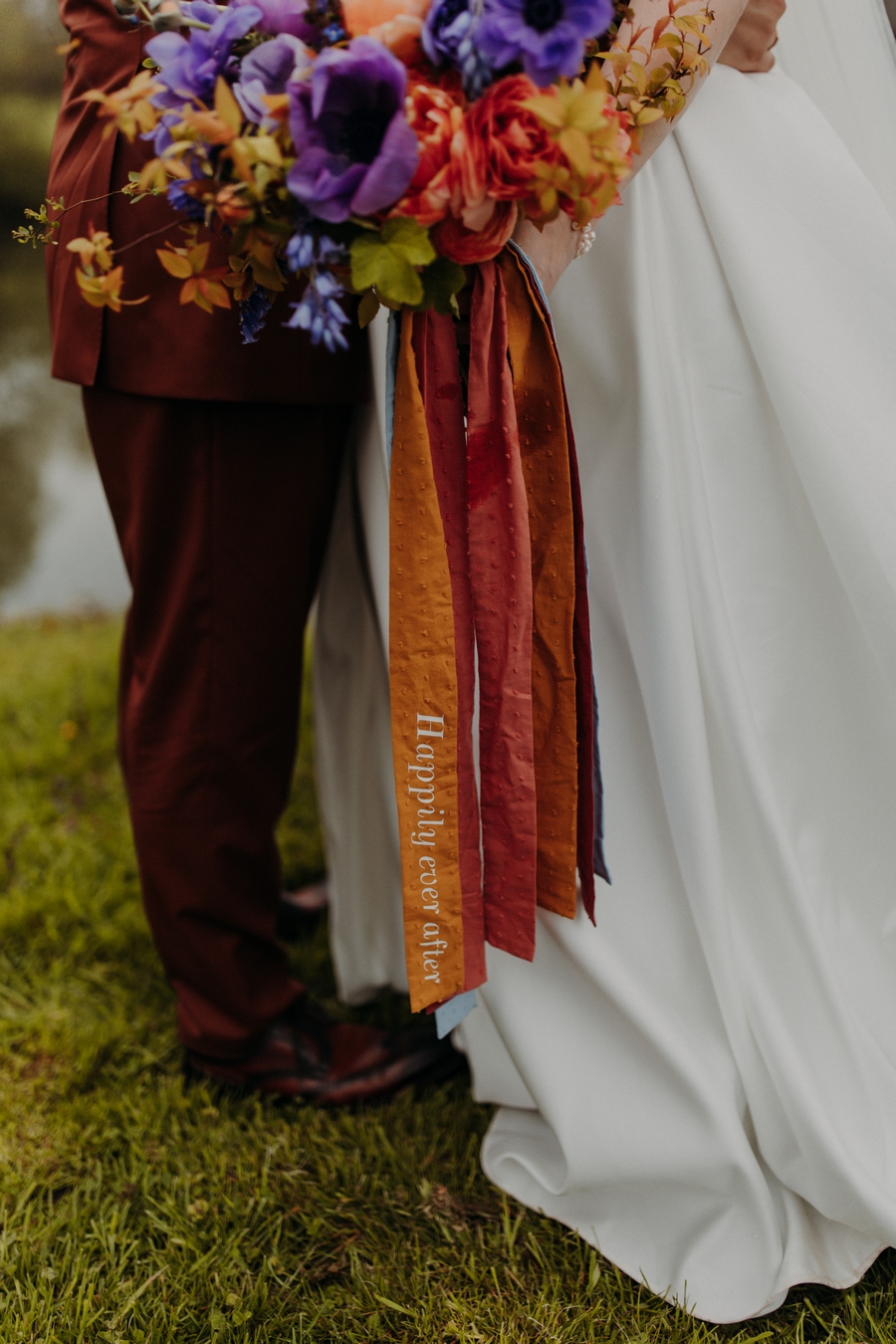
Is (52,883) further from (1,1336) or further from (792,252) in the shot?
(792,252)

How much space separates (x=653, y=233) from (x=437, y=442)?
0.39 metres

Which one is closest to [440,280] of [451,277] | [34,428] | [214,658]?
[451,277]

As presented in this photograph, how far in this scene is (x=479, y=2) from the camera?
2.46 ft

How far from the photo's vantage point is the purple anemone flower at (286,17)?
2.62ft

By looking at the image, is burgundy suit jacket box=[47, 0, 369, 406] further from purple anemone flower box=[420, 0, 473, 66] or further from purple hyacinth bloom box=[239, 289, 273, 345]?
purple anemone flower box=[420, 0, 473, 66]

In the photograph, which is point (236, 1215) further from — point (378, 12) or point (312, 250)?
point (378, 12)

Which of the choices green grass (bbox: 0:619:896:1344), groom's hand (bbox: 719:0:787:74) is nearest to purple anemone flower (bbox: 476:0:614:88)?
groom's hand (bbox: 719:0:787:74)

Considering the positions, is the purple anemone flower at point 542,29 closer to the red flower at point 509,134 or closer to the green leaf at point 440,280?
the red flower at point 509,134

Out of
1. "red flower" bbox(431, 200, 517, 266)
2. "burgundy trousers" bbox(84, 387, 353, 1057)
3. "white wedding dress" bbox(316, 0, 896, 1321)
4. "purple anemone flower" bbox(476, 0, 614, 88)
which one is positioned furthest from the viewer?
"burgundy trousers" bbox(84, 387, 353, 1057)

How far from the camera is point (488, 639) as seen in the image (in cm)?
104

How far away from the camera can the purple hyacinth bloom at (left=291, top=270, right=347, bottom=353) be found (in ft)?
2.56

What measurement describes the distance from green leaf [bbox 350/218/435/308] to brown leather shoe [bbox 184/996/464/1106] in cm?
113

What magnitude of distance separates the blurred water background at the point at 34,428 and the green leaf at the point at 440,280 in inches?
151

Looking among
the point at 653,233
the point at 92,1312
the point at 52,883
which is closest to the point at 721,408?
the point at 653,233
